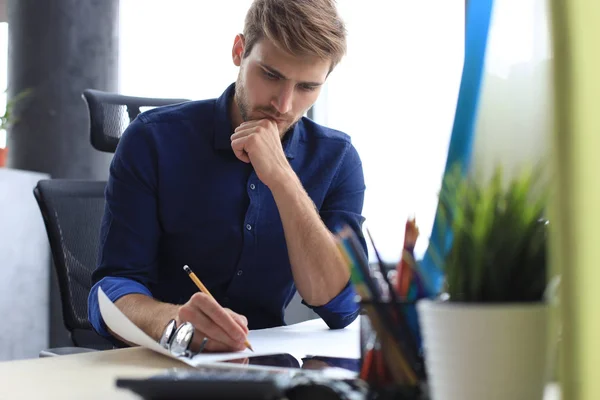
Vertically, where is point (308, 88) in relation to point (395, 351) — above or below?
above

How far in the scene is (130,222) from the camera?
1.53 m

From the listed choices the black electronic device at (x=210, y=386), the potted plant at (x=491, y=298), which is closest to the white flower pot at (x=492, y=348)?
the potted plant at (x=491, y=298)

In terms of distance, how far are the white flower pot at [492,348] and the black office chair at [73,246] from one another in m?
1.45

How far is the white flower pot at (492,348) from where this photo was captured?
49cm

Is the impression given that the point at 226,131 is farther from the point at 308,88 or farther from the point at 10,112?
the point at 10,112

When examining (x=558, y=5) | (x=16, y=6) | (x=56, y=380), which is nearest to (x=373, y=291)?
(x=558, y=5)

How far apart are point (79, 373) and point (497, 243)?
573mm

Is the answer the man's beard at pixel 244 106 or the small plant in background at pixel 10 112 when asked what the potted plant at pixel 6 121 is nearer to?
the small plant in background at pixel 10 112

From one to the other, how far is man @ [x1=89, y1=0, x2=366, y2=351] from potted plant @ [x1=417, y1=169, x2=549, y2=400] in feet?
3.11

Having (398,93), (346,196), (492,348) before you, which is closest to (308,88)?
(346,196)

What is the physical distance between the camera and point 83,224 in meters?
1.93

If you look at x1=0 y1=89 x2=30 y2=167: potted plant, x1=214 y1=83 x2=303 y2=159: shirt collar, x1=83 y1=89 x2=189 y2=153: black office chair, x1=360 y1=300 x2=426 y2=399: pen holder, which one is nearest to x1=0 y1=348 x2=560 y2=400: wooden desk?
x1=360 y1=300 x2=426 y2=399: pen holder

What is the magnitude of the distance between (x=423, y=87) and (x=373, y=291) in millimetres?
2533

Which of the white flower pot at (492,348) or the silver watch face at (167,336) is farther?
the silver watch face at (167,336)
